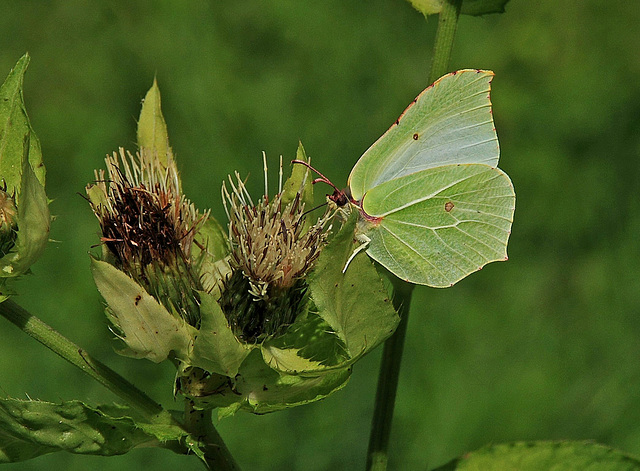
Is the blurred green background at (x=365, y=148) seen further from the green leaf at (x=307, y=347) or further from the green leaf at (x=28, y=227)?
the green leaf at (x=28, y=227)

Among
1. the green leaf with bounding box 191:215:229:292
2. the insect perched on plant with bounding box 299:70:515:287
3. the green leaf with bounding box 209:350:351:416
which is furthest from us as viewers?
the insect perched on plant with bounding box 299:70:515:287

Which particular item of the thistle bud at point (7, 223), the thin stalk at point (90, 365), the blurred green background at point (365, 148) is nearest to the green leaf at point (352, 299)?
the thin stalk at point (90, 365)

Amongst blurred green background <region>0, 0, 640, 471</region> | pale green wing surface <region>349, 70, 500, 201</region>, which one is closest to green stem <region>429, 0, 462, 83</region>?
pale green wing surface <region>349, 70, 500, 201</region>

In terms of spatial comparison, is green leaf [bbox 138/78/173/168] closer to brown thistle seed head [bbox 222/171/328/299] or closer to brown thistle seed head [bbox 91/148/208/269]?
brown thistle seed head [bbox 91/148/208/269]

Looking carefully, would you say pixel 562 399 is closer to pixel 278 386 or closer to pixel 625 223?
pixel 625 223

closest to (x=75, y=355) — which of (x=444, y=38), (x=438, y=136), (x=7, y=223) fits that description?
(x=7, y=223)

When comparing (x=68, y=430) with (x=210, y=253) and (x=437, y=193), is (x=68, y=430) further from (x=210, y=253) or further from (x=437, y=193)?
(x=437, y=193)

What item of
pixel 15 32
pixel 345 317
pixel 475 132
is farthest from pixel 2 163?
pixel 15 32
